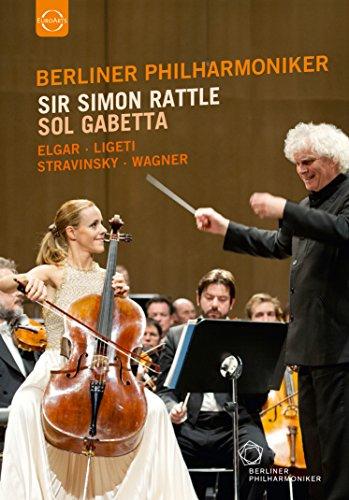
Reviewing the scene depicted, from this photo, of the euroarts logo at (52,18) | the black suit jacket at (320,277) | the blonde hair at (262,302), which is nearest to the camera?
the black suit jacket at (320,277)

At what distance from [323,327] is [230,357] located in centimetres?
67

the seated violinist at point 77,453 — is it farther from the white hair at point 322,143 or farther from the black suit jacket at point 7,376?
the white hair at point 322,143

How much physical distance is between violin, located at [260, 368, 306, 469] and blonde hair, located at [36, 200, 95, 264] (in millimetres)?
1159

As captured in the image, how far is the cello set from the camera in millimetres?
3164

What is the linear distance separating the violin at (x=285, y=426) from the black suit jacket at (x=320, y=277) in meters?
1.15

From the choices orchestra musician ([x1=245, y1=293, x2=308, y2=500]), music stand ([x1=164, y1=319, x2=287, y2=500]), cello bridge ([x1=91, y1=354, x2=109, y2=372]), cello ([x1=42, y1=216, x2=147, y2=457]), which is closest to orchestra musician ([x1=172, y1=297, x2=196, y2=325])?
orchestra musician ([x1=245, y1=293, x2=308, y2=500])

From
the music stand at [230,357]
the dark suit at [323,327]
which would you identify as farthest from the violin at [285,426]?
the dark suit at [323,327]

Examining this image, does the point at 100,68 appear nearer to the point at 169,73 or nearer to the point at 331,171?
the point at 169,73

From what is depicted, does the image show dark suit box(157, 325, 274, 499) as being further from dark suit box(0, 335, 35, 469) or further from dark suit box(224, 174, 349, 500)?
dark suit box(224, 174, 349, 500)

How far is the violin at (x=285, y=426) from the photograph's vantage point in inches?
163

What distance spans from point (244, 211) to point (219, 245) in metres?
0.30

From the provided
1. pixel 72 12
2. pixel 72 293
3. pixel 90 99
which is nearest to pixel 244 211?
pixel 90 99

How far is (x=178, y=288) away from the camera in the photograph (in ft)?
19.9

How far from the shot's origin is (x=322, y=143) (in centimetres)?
295
